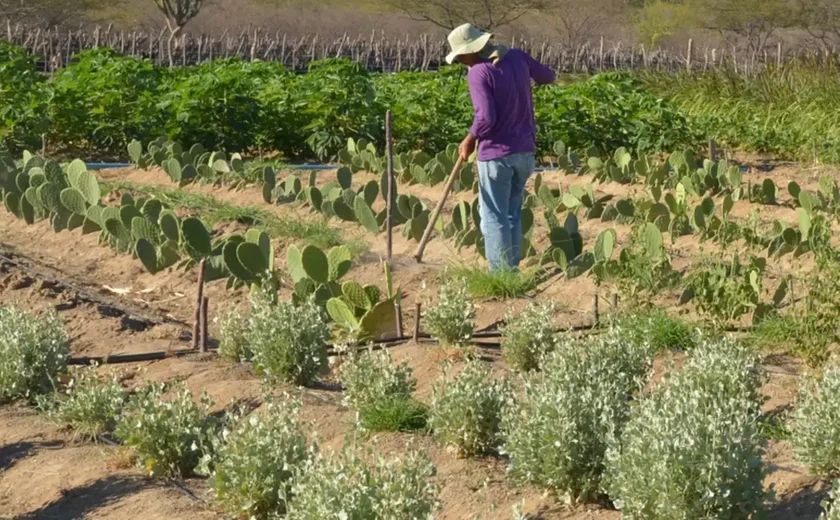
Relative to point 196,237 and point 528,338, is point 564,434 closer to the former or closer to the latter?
point 528,338

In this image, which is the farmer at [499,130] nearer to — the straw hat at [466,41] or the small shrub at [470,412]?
the straw hat at [466,41]

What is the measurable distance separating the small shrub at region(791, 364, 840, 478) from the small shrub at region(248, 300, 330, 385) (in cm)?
207

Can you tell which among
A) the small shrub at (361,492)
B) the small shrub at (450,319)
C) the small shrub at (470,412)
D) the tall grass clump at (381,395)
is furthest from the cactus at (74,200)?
the small shrub at (361,492)

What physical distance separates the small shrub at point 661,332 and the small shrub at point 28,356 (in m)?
2.33

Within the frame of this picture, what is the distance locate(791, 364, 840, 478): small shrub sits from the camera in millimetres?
4441

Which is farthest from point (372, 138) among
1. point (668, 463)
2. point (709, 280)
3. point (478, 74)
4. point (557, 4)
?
point (557, 4)

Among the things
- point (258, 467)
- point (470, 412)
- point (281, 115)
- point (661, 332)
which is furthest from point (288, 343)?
point (281, 115)

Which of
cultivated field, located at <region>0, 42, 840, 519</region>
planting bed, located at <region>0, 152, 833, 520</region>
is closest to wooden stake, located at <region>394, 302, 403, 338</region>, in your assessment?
cultivated field, located at <region>0, 42, 840, 519</region>

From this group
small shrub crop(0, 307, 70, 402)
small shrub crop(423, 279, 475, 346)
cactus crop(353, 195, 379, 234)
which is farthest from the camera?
cactus crop(353, 195, 379, 234)

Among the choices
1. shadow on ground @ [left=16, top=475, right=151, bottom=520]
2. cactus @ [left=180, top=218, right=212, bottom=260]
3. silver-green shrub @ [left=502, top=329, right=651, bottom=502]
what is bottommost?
shadow on ground @ [left=16, top=475, right=151, bottom=520]

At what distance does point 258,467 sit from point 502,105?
12.4 feet

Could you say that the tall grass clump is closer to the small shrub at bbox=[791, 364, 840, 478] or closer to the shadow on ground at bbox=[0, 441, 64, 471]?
the shadow on ground at bbox=[0, 441, 64, 471]

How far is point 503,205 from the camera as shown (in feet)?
26.1

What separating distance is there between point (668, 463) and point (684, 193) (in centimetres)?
646
